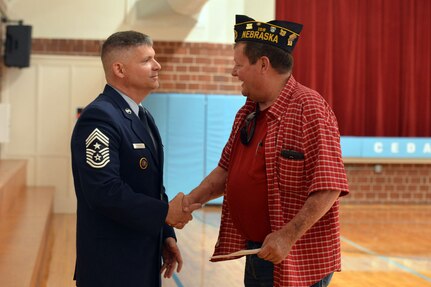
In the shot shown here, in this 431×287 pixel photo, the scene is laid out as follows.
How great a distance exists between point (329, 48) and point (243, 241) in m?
8.32

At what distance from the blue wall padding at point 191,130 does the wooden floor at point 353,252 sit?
2.05 feet

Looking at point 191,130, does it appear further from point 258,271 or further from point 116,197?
point 116,197

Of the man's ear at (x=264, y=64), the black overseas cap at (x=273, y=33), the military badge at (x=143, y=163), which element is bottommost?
the military badge at (x=143, y=163)

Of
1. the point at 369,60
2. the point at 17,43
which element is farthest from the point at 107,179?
the point at 369,60

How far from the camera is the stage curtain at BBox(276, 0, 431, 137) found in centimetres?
1026

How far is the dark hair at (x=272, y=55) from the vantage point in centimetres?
215

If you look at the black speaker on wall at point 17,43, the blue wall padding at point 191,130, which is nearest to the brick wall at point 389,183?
the blue wall padding at point 191,130

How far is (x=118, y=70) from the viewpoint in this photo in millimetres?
2219

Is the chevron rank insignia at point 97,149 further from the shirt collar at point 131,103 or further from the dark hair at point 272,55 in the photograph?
the dark hair at point 272,55

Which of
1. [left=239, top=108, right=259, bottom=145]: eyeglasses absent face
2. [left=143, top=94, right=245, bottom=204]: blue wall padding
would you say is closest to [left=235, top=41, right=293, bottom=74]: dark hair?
[left=239, top=108, right=259, bottom=145]: eyeglasses absent face

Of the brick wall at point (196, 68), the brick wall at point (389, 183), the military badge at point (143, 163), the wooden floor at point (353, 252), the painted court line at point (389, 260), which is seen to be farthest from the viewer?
the brick wall at point (389, 183)

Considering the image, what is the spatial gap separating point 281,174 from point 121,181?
47 centimetres

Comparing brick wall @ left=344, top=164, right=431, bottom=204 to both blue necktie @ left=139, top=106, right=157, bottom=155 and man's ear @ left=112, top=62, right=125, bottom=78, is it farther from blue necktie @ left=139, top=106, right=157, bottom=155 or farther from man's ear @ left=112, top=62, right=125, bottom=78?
man's ear @ left=112, top=62, right=125, bottom=78

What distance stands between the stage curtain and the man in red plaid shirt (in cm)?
812
